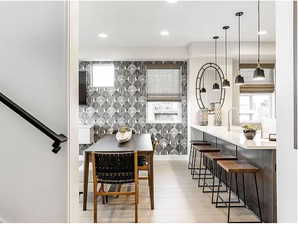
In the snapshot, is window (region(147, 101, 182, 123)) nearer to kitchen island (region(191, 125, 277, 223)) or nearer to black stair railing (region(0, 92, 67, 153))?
kitchen island (region(191, 125, 277, 223))

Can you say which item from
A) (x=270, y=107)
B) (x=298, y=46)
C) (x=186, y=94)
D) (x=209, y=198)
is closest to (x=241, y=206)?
(x=209, y=198)

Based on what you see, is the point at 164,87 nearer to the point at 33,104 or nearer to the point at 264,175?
the point at 264,175

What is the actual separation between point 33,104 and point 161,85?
18.3 feet

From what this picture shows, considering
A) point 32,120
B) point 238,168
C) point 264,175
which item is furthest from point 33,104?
point 264,175

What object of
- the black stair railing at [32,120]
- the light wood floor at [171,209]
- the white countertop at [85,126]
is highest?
the black stair railing at [32,120]

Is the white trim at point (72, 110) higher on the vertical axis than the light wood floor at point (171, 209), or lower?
higher

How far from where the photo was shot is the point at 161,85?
281 inches

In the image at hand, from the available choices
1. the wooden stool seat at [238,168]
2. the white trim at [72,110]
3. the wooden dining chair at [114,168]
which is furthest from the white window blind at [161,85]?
the white trim at [72,110]

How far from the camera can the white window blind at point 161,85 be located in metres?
7.13

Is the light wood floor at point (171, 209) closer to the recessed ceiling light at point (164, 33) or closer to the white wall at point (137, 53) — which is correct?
the recessed ceiling light at point (164, 33)

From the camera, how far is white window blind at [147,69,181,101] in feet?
23.4

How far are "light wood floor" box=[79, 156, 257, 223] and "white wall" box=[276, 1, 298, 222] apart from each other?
1517 mm

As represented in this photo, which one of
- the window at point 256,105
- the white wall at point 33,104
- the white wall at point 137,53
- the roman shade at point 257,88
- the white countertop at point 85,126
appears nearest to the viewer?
the white wall at point 33,104

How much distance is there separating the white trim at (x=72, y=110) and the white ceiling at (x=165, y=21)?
2583 millimetres
